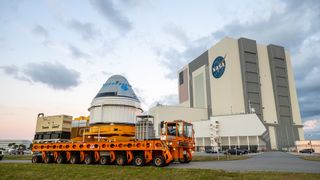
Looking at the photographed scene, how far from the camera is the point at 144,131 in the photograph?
21.3m

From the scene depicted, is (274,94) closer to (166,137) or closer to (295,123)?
(295,123)

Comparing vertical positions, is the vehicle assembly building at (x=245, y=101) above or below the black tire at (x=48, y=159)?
above

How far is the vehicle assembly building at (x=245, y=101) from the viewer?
74.6 meters

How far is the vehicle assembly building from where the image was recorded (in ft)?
245

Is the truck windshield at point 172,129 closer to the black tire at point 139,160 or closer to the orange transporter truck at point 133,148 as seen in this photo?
the orange transporter truck at point 133,148

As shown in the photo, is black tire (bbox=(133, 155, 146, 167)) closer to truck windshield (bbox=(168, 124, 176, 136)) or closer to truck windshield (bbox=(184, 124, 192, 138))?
truck windshield (bbox=(168, 124, 176, 136))

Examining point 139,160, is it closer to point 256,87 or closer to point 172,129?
point 172,129

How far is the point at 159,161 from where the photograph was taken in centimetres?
1925

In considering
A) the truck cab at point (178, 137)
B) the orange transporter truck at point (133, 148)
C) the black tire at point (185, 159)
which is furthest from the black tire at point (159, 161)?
the black tire at point (185, 159)

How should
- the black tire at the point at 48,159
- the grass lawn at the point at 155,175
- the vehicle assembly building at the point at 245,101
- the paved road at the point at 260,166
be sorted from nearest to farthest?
the grass lawn at the point at 155,175 → the paved road at the point at 260,166 → the black tire at the point at 48,159 → the vehicle assembly building at the point at 245,101

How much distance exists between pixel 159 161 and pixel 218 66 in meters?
73.8

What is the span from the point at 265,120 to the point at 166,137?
7069cm

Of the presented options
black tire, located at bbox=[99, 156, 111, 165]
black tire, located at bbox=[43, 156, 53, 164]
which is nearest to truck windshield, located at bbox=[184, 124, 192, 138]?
black tire, located at bbox=[99, 156, 111, 165]

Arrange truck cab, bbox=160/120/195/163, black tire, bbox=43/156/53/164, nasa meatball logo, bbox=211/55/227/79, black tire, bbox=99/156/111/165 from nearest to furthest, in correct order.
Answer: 1. truck cab, bbox=160/120/195/163
2. black tire, bbox=99/156/111/165
3. black tire, bbox=43/156/53/164
4. nasa meatball logo, bbox=211/55/227/79
